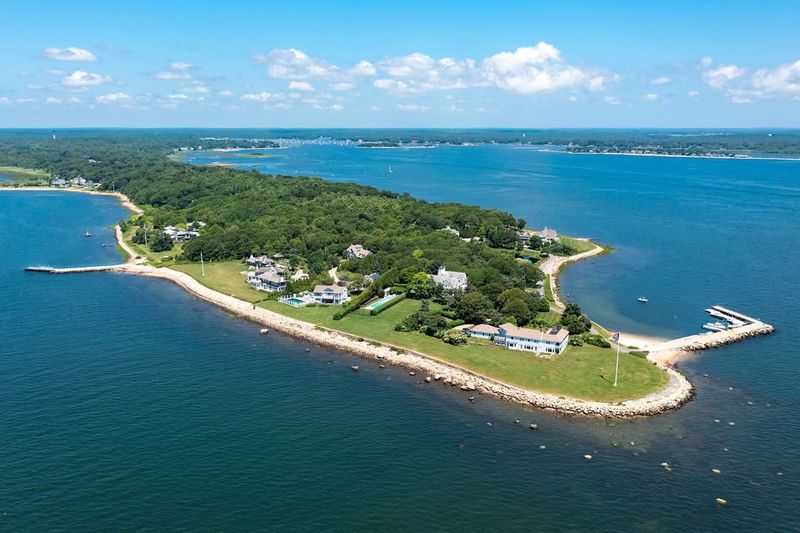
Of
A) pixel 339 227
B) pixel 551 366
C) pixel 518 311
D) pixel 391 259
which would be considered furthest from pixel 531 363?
pixel 339 227

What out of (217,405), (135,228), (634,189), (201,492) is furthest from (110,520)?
(634,189)

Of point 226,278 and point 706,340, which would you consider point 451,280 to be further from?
point 226,278

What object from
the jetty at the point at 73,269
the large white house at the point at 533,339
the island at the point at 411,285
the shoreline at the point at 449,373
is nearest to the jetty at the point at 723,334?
the island at the point at 411,285

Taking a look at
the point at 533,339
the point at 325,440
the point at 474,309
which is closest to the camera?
the point at 325,440

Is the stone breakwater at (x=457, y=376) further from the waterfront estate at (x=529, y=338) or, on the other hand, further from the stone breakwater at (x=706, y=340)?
the waterfront estate at (x=529, y=338)

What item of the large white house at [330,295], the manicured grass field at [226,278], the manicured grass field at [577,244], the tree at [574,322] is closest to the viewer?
the tree at [574,322]

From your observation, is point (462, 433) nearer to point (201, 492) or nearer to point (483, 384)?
point (483, 384)
